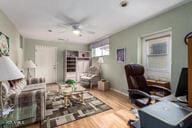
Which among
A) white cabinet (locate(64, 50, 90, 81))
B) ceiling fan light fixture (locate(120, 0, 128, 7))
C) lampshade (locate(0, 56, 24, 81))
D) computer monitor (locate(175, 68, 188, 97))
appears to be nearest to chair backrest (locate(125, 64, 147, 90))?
computer monitor (locate(175, 68, 188, 97))

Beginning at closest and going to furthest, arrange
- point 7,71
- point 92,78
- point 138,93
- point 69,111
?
point 7,71
point 138,93
point 69,111
point 92,78

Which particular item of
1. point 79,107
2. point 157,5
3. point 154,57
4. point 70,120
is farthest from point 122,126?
point 157,5

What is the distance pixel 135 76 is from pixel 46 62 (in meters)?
4.65

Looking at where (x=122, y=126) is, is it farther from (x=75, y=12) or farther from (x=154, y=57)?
(x=75, y=12)

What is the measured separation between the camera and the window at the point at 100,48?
15.6 feet

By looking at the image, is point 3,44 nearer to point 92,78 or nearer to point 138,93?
point 138,93

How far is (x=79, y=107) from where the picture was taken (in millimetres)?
2674

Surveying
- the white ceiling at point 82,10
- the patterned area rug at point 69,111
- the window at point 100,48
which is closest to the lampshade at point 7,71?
the patterned area rug at point 69,111

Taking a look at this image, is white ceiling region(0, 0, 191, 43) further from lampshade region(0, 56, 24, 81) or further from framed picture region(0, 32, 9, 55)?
lampshade region(0, 56, 24, 81)

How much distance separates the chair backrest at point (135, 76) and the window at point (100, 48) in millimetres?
2616

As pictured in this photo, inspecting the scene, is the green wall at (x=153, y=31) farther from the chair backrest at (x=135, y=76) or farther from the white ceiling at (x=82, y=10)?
the chair backrest at (x=135, y=76)

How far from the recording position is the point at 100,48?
5.25 m

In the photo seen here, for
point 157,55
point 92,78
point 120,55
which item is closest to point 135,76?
point 157,55

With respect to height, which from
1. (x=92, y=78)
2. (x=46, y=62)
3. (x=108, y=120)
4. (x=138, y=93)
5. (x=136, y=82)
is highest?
(x=46, y=62)
